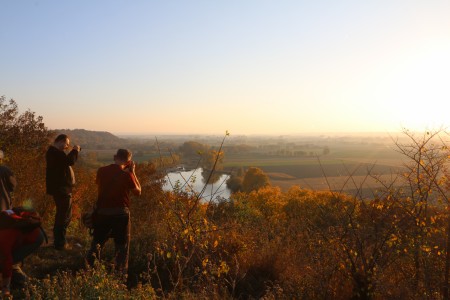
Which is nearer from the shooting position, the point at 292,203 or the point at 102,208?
the point at 102,208

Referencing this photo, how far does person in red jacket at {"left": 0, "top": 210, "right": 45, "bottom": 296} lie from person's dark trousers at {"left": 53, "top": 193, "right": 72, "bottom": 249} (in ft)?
4.73

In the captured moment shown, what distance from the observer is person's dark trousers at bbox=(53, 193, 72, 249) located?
19.0ft

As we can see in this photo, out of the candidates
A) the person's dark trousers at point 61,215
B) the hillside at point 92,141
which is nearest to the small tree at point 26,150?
the person's dark trousers at point 61,215

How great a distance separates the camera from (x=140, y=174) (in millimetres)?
23766

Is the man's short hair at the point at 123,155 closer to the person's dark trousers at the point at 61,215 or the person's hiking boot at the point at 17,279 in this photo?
the person's dark trousers at the point at 61,215

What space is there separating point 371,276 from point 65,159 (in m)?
4.86

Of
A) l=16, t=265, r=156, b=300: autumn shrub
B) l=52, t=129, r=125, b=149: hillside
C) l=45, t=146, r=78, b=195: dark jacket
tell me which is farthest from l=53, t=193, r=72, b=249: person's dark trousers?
l=52, t=129, r=125, b=149: hillside

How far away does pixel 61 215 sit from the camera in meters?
5.86

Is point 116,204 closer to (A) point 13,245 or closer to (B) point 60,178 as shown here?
(A) point 13,245

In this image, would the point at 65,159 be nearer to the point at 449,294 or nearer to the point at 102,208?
the point at 102,208

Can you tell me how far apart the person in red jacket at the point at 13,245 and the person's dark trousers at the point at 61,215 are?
144cm

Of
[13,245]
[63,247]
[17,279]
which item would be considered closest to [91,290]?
[13,245]

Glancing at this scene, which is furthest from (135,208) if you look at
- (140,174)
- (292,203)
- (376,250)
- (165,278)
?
(292,203)

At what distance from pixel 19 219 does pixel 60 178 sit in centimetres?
169
